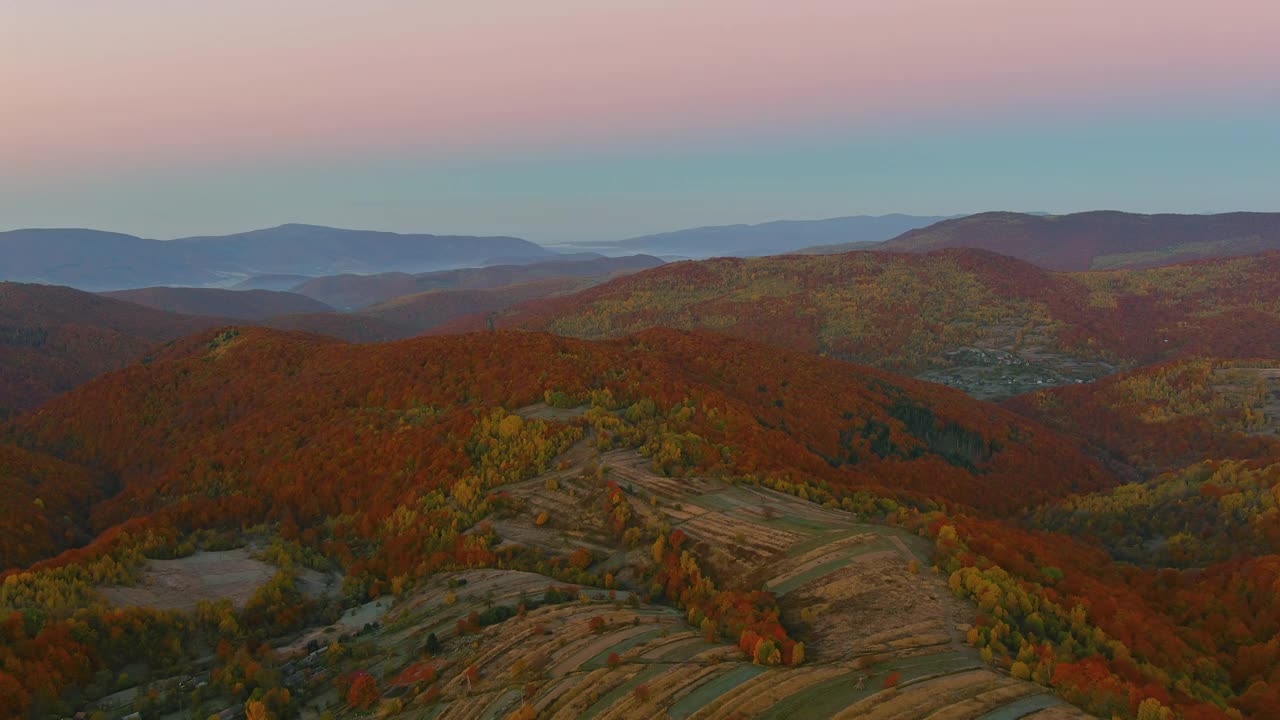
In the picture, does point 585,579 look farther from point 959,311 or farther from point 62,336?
point 62,336

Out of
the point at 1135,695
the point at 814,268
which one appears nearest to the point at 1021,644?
the point at 1135,695

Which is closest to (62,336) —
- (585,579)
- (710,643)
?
(585,579)

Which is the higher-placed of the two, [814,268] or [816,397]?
[814,268]

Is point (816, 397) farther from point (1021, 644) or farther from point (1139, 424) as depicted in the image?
point (1021, 644)

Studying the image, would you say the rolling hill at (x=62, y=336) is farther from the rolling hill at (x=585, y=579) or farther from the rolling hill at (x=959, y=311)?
the rolling hill at (x=959, y=311)

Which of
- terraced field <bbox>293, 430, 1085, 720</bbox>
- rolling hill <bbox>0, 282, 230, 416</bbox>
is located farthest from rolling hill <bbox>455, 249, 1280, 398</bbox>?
terraced field <bbox>293, 430, 1085, 720</bbox>

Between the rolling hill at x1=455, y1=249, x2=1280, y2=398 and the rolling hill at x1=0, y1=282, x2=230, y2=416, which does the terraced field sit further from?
the rolling hill at x1=0, y1=282, x2=230, y2=416
